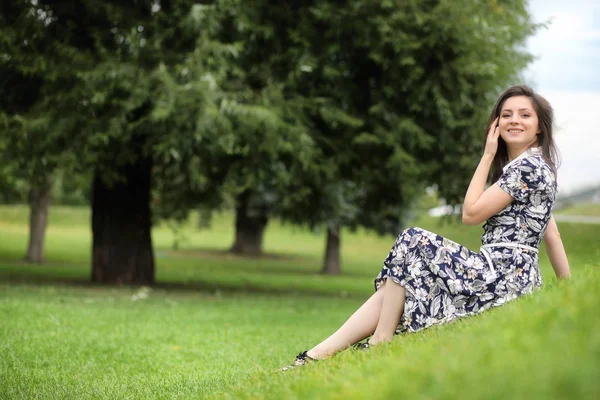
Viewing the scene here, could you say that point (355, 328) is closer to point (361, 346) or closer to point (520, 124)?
point (361, 346)

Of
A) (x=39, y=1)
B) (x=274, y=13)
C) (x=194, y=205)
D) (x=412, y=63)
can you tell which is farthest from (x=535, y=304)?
(x=194, y=205)

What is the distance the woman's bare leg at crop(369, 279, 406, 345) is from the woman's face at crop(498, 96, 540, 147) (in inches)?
54.9

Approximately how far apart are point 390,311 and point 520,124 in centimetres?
166

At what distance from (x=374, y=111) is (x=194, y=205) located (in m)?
6.94

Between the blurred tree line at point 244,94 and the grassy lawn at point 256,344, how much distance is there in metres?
2.30

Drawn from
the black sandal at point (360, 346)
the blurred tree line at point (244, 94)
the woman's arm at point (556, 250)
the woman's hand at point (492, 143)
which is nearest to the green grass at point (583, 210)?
the blurred tree line at point (244, 94)

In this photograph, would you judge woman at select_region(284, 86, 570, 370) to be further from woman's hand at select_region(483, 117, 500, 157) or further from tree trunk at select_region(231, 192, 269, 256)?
tree trunk at select_region(231, 192, 269, 256)

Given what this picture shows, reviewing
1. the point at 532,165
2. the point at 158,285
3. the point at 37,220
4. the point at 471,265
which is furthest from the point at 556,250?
the point at 37,220

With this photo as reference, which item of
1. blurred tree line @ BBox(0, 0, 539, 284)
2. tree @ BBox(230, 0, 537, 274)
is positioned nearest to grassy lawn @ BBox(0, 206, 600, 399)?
blurred tree line @ BBox(0, 0, 539, 284)

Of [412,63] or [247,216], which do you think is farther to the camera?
[247,216]

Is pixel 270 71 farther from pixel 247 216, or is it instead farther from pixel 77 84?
pixel 247 216

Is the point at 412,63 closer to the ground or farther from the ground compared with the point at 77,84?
farther from the ground

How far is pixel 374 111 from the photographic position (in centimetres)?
1462

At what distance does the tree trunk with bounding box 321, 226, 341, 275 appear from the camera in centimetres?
3119
